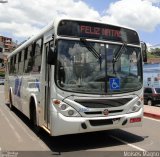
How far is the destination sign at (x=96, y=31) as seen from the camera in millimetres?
8906

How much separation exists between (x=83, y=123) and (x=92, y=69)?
4.52 ft

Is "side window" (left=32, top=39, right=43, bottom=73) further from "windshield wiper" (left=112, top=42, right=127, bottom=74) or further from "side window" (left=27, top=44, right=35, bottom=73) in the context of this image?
"windshield wiper" (left=112, top=42, right=127, bottom=74)

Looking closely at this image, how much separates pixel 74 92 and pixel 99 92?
67 cm

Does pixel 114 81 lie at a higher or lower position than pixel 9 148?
higher

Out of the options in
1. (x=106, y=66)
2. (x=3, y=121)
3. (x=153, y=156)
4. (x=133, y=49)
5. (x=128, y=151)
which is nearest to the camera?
(x=153, y=156)

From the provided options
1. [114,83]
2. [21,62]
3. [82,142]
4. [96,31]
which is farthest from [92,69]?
[21,62]

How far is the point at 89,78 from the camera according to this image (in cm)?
877

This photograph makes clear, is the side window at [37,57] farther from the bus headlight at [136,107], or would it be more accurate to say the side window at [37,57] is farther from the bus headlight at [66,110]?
the bus headlight at [136,107]

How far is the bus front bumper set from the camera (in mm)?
8438

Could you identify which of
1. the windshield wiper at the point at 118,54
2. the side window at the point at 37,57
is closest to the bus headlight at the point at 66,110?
the windshield wiper at the point at 118,54

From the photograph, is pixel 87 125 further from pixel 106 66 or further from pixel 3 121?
pixel 3 121

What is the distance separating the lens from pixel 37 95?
34.4ft

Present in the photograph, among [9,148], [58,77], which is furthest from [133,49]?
[9,148]

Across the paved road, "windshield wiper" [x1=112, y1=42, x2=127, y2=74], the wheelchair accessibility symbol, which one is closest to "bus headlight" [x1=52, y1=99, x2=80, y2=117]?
the paved road
